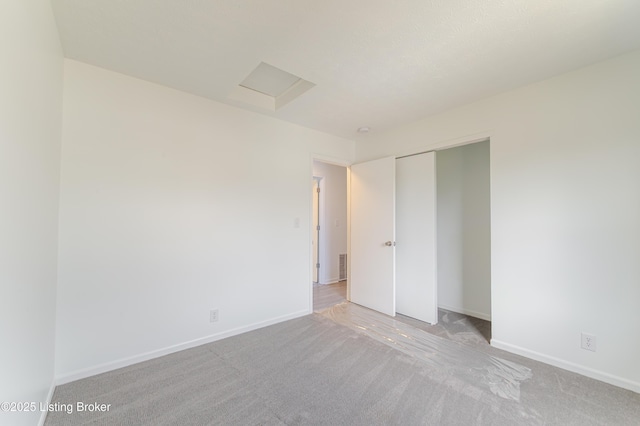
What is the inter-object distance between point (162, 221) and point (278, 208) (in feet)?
4.04

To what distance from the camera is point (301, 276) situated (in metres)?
3.29

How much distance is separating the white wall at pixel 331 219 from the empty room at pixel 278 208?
70.6 inches

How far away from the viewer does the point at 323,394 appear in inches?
70.3

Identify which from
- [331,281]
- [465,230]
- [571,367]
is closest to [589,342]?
[571,367]

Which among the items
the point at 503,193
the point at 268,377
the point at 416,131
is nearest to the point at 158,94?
the point at 268,377

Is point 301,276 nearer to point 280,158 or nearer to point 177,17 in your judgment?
point 280,158

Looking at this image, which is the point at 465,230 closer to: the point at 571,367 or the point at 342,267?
the point at 571,367

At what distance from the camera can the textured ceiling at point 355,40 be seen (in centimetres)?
148

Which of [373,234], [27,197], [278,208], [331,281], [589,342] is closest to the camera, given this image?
[27,197]

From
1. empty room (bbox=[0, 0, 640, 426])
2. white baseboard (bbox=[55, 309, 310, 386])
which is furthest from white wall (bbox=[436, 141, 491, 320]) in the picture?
white baseboard (bbox=[55, 309, 310, 386])

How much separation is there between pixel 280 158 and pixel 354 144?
1.38 metres

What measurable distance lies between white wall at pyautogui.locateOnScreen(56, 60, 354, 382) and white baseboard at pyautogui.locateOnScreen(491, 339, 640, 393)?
2.23 meters

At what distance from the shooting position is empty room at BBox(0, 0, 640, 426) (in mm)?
1492

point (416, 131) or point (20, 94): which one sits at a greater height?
point (416, 131)
